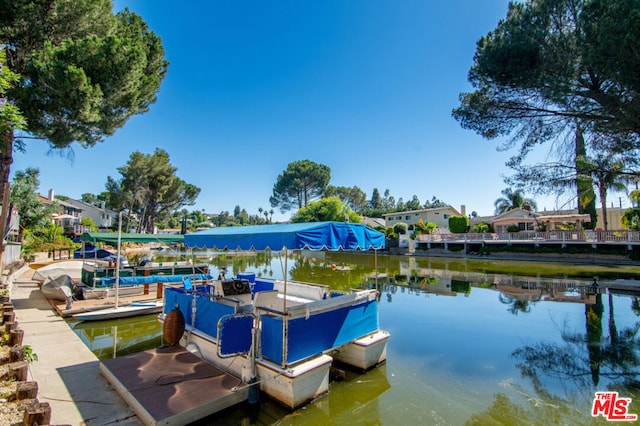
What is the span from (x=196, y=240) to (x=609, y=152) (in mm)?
12827

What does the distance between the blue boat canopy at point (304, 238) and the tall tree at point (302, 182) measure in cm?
5716

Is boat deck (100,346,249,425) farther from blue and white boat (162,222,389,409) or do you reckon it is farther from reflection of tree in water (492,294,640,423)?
reflection of tree in water (492,294,640,423)

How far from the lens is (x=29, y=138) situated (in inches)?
340

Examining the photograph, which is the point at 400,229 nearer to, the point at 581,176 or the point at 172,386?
the point at 581,176

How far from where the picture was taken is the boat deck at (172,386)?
3865 mm

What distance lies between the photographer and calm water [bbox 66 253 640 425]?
14.4 feet

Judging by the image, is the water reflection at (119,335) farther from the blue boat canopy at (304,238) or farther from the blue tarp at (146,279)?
the blue boat canopy at (304,238)

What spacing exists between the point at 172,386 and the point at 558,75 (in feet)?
41.3

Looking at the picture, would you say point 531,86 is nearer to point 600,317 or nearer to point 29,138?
point 600,317

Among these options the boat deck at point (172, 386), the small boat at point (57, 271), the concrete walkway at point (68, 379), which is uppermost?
the small boat at point (57, 271)

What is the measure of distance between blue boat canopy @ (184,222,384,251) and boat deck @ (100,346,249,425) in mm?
2012

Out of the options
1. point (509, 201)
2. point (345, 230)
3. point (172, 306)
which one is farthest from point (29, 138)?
point (509, 201)

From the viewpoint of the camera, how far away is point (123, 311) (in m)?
8.99

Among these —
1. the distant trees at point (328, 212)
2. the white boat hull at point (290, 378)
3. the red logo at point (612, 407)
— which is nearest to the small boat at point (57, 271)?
the white boat hull at point (290, 378)
